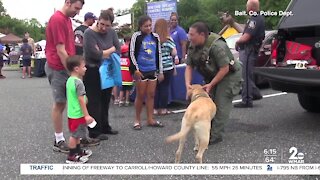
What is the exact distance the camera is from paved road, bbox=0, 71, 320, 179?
4.22 meters

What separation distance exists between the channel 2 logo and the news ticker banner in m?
0.22

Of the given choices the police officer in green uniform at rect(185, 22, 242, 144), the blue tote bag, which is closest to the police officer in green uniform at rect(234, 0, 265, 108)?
the police officer in green uniform at rect(185, 22, 242, 144)

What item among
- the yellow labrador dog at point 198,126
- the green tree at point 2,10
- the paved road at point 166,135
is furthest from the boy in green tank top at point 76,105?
the green tree at point 2,10

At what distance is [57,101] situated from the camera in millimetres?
4480

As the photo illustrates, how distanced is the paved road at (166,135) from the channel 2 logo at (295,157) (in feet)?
0.16

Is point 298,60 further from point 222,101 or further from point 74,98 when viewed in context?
point 74,98

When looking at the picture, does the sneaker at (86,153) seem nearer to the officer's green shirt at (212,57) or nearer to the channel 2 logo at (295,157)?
the officer's green shirt at (212,57)

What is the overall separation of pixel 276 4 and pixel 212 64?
48.0 feet

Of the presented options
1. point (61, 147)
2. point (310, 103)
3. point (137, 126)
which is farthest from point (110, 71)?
point (310, 103)

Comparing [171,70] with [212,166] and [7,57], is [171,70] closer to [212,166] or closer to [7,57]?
[212,166]

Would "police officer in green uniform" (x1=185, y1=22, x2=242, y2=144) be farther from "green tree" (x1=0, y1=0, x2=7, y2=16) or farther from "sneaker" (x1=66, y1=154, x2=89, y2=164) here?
"green tree" (x1=0, y1=0, x2=7, y2=16)

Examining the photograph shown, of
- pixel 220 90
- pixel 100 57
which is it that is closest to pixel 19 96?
pixel 100 57

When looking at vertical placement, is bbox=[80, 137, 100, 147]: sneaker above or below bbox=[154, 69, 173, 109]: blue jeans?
below

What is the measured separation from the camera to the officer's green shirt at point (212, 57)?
4.68m
